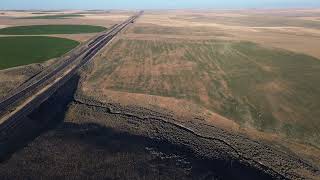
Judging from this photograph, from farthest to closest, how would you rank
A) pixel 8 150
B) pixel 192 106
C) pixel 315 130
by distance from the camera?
pixel 192 106 → pixel 315 130 → pixel 8 150

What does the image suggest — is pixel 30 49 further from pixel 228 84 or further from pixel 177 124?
pixel 177 124

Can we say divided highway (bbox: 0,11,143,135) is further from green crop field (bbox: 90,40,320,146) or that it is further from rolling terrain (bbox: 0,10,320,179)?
green crop field (bbox: 90,40,320,146)

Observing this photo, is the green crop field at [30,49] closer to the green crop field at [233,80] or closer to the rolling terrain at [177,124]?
the rolling terrain at [177,124]

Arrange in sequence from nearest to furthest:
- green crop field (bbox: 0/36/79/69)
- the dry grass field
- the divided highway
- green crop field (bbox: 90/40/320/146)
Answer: the dry grass field < the divided highway < green crop field (bbox: 90/40/320/146) < green crop field (bbox: 0/36/79/69)

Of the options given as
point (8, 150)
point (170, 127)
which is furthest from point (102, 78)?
point (8, 150)

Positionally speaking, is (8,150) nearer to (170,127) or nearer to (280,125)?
(170,127)

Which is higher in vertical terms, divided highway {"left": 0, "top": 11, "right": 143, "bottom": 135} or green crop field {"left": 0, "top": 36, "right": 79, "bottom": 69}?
green crop field {"left": 0, "top": 36, "right": 79, "bottom": 69}

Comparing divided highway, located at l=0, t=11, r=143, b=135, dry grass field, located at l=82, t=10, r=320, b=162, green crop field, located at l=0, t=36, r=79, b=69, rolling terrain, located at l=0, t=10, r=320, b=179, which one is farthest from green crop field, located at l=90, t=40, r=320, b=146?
green crop field, located at l=0, t=36, r=79, b=69

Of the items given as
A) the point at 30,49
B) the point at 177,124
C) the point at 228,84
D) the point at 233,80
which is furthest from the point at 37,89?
the point at 30,49
